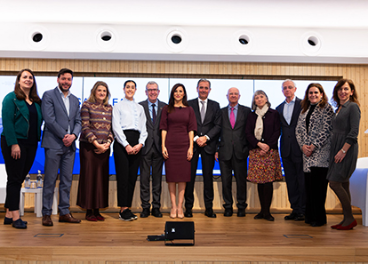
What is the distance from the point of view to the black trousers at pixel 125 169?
353 centimetres

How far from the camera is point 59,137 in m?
3.27

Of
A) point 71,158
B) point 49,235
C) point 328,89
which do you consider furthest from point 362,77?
point 49,235

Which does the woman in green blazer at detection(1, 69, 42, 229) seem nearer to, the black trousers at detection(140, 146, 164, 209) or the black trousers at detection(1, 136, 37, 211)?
the black trousers at detection(1, 136, 37, 211)

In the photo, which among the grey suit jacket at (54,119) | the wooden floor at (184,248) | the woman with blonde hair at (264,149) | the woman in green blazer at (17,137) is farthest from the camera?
the woman with blonde hair at (264,149)

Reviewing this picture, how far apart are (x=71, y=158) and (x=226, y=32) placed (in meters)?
2.65

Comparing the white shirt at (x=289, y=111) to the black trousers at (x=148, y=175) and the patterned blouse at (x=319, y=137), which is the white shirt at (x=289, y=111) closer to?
the patterned blouse at (x=319, y=137)

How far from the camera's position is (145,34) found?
4363 millimetres

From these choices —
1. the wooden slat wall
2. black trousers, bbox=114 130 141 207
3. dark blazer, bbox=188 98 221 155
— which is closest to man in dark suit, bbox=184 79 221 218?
dark blazer, bbox=188 98 221 155

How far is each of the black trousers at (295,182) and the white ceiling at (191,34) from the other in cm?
155

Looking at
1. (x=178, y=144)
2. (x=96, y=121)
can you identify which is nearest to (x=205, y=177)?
(x=178, y=144)

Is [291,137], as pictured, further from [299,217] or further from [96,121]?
[96,121]

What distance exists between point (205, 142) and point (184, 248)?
159cm

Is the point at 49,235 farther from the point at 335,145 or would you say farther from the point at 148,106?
the point at 335,145

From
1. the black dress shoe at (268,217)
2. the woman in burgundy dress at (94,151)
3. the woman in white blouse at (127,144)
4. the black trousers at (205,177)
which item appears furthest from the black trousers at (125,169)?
the black dress shoe at (268,217)
